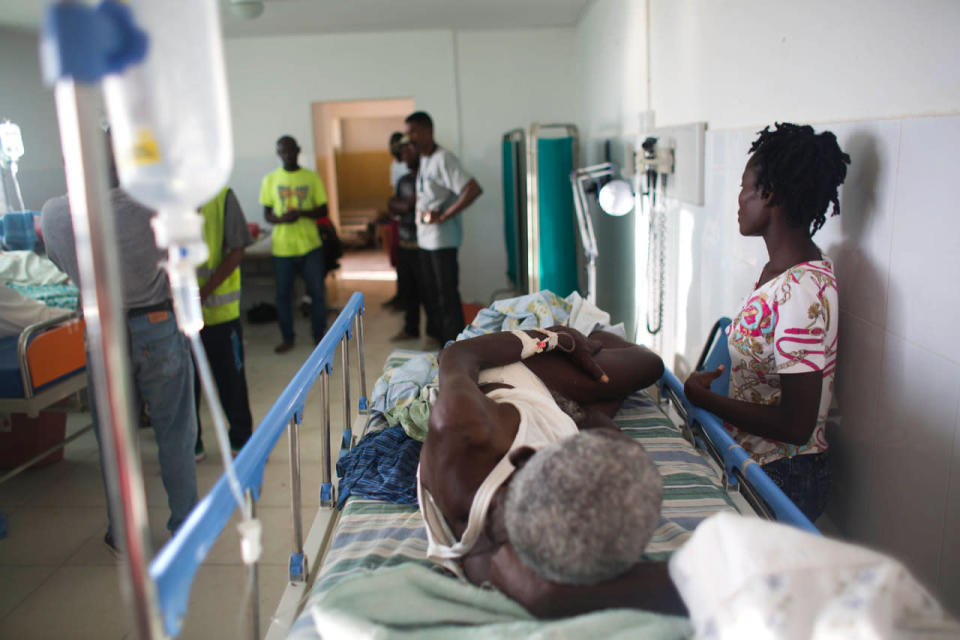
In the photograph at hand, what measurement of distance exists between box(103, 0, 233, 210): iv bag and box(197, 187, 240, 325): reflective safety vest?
2.34m

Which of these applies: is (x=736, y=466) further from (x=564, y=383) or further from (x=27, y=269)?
(x=27, y=269)

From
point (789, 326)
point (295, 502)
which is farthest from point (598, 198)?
point (295, 502)

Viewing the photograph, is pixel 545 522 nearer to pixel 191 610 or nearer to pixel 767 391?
pixel 767 391

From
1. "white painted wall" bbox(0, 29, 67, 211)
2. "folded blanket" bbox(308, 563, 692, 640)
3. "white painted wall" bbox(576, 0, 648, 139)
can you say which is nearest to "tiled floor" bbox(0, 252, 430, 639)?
"folded blanket" bbox(308, 563, 692, 640)

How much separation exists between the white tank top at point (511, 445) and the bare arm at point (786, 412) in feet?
1.54

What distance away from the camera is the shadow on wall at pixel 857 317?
159cm

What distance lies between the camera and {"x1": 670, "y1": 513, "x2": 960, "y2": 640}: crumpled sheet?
84 centimetres

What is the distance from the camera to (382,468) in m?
1.86

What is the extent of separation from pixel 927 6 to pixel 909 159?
0.30 m

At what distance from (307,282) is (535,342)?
3589 mm

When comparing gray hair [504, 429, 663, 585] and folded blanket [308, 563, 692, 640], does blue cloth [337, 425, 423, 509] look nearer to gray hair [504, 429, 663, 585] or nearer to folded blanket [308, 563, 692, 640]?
folded blanket [308, 563, 692, 640]

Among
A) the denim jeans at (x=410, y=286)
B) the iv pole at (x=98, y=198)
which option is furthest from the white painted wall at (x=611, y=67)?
the iv pole at (x=98, y=198)

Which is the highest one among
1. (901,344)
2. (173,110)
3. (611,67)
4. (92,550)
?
(611,67)

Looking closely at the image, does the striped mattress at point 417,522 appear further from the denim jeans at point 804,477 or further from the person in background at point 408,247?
the person in background at point 408,247
